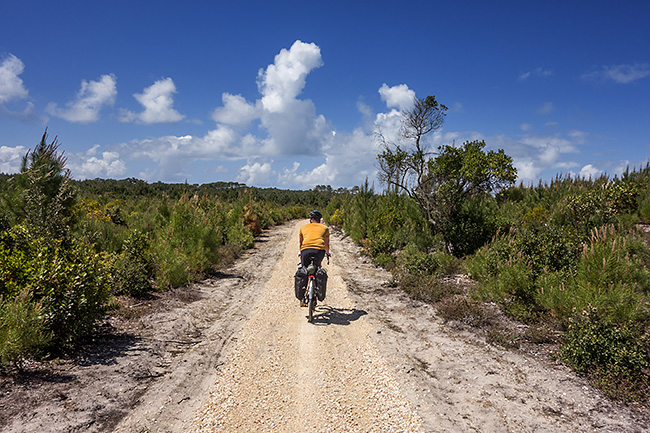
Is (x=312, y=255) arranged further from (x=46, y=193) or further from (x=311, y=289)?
(x=46, y=193)

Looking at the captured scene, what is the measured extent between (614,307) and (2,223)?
10.2 metres

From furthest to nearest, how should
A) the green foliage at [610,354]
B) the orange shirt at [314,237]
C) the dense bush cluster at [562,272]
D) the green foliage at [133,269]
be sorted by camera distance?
1. the green foliage at [133,269]
2. the orange shirt at [314,237]
3. the dense bush cluster at [562,272]
4. the green foliage at [610,354]

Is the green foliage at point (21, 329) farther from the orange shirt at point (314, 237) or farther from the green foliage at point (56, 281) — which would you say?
the orange shirt at point (314, 237)

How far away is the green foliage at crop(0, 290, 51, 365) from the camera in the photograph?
3.88m

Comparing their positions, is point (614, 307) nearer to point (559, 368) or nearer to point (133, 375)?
point (559, 368)

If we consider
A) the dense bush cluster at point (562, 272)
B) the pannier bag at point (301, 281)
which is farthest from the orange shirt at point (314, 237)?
the dense bush cluster at point (562, 272)

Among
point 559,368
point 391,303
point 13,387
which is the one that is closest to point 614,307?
point 559,368

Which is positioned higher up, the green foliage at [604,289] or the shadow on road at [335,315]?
the green foliage at [604,289]

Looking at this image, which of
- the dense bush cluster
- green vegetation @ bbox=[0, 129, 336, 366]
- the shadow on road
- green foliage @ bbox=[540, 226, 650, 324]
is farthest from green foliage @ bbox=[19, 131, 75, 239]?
green foliage @ bbox=[540, 226, 650, 324]

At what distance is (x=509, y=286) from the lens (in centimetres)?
734

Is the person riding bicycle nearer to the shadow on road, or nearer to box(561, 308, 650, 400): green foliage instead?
the shadow on road

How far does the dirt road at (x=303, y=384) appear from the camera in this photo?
368cm

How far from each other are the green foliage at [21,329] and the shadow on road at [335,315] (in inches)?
172

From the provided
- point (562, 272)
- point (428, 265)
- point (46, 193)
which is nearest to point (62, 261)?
point (46, 193)
